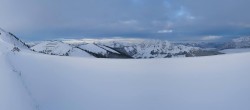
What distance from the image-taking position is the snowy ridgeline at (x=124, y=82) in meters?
9.16

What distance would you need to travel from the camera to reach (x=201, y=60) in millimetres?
12055

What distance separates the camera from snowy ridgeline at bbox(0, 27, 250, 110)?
30.0ft

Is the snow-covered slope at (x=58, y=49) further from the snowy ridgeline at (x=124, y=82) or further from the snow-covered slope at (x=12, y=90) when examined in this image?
the snow-covered slope at (x=12, y=90)

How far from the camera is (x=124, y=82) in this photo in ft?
34.7

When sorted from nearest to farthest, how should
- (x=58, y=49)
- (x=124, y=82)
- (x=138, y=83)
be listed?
1. (x=124, y=82)
2. (x=138, y=83)
3. (x=58, y=49)

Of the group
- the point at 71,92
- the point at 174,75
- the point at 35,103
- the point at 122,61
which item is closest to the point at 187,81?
the point at 174,75

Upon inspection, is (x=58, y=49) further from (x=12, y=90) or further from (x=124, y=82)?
(x=12, y=90)

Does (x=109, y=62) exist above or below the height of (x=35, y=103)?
above

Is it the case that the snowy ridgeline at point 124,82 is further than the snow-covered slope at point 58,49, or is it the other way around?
the snow-covered slope at point 58,49

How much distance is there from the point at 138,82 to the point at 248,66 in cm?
354

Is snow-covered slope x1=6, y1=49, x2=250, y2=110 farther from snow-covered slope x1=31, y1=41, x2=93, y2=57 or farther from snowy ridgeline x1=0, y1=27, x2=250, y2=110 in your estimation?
snow-covered slope x1=31, y1=41, x2=93, y2=57

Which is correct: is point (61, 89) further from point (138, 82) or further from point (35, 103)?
point (138, 82)

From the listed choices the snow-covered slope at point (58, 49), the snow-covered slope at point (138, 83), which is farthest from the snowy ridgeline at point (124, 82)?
the snow-covered slope at point (58, 49)

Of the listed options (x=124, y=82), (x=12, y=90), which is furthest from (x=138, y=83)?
(x=12, y=90)
